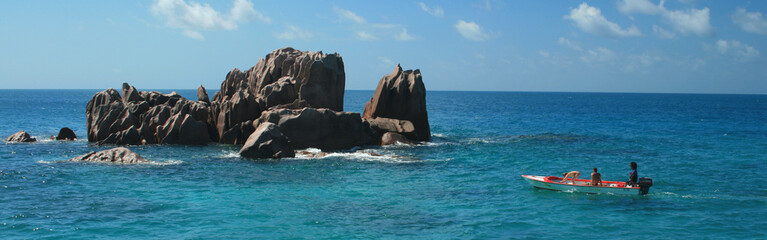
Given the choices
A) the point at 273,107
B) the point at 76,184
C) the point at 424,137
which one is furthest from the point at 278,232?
the point at 424,137

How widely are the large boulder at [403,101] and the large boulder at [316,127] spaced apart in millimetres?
7702

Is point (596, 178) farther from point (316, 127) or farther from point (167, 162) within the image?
point (167, 162)

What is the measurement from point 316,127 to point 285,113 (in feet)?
8.80

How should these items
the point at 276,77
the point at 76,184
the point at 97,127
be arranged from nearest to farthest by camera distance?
the point at 76,184
the point at 97,127
the point at 276,77

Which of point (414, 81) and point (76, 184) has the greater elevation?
point (414, 81)

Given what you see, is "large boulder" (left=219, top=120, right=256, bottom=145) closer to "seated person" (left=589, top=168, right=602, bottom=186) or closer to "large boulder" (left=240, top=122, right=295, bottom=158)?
"large boulder" (left=240, top=122, right=295, bottom=158)

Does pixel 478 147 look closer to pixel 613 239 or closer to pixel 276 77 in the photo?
pixel 276 77

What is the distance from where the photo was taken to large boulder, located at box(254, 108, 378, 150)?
47.5m

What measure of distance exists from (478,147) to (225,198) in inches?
1075

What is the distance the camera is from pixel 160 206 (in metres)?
27.5

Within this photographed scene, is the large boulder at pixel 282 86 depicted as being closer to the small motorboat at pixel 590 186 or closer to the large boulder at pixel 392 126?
the large boulder at pixel 392 126

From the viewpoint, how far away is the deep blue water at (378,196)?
23875mm

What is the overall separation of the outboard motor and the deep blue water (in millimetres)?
963

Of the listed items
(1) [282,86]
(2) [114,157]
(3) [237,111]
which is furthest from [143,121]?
(2) [114,157]
